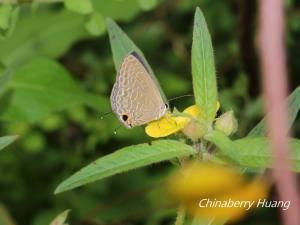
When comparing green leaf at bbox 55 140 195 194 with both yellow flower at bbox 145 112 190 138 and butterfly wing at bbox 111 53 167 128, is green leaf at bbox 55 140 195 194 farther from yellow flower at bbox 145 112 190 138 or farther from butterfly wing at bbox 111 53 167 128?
butterfly wing at bbox 111 53 167 128

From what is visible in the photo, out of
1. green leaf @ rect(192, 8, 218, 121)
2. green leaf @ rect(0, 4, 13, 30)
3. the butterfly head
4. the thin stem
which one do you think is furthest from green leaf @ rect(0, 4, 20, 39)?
the thin stem

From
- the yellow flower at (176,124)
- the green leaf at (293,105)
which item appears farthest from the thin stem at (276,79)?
the green leaf at (293,105)

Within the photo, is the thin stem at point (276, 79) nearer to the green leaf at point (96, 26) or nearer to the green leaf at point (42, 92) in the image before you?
the green leaf at point (96, 26)

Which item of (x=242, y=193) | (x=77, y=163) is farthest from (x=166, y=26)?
(x=242, y=193)

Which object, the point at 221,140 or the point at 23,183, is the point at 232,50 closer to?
the point at 23,183

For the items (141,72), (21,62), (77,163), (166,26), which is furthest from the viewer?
(166,26)

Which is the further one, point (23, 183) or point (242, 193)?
point (23, 183)

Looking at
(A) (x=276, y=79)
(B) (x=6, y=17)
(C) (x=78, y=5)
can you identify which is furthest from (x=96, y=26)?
(A) (x=276, y=79)
